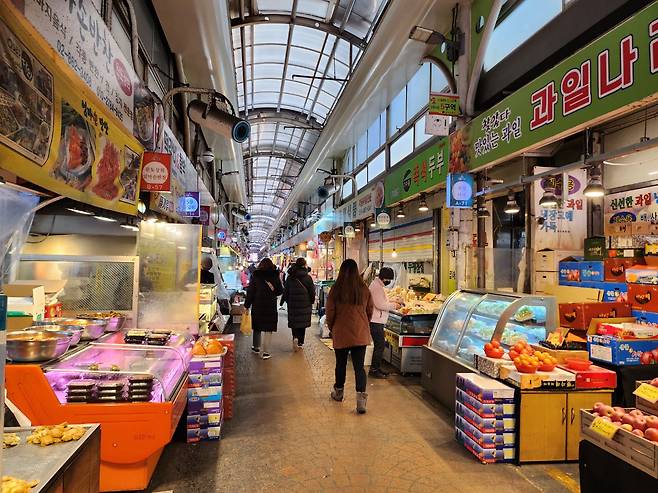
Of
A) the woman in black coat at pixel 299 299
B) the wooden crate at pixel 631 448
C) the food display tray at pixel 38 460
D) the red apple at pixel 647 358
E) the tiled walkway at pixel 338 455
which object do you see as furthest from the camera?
the woman in black coat at pixel 299 299

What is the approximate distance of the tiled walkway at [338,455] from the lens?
377 centimetres

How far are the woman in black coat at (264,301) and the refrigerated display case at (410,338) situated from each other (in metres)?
2.49

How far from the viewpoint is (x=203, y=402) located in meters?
4.57

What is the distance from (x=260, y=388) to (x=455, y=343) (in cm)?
285

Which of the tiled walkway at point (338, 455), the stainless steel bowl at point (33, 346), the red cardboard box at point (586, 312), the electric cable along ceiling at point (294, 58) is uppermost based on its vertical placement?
the electric cable along ceiling at point (294, 58)

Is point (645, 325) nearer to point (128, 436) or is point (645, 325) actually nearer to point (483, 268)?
point (483, 268)

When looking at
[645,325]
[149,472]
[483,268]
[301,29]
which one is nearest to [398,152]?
[301,29]

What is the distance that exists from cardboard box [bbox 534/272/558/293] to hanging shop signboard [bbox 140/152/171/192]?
18.6 feet

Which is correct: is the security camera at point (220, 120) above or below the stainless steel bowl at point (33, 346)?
above

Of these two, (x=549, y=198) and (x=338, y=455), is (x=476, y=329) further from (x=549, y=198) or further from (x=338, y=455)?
(x=338, y=455)

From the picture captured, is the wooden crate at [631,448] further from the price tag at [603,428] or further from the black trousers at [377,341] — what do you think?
the black trousers at [377,341]

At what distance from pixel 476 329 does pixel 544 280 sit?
213cm

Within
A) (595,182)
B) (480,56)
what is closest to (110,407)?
(595,182)

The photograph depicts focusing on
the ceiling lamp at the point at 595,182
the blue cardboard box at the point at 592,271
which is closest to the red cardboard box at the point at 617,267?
the blue cardboard box at the point at 592,271
